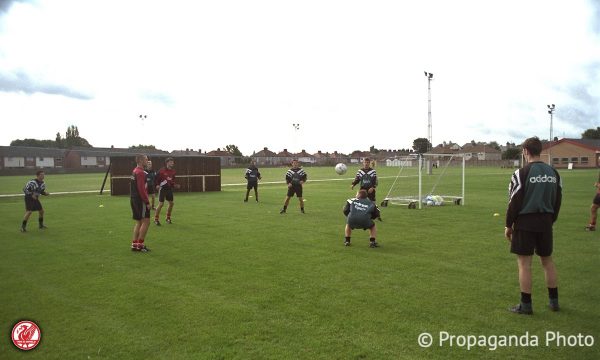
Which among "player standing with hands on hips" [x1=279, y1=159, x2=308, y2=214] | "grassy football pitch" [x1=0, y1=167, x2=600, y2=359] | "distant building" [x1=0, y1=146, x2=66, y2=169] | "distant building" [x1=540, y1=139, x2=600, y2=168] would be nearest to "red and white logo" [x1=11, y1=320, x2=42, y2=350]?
"grassy football pitch" [x1=0, y1=167, x2=600, y2=359]

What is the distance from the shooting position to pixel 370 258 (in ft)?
29.0

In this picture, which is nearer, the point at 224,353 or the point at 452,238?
the point at 224,353

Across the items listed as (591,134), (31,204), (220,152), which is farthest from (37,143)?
(591,134)

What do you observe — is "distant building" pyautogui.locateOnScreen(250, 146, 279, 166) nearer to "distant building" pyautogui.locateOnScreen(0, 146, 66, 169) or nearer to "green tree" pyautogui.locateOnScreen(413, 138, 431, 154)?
"green tree" pyautogui.locateOnScreen(413, 138, 431, 154)

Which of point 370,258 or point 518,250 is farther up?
point 518,250

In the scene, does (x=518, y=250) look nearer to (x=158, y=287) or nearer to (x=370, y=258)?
(x=370, y=258)

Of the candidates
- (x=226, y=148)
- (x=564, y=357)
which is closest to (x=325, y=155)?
(x=226, y=148)

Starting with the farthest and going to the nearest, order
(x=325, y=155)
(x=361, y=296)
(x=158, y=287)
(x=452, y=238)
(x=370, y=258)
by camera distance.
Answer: (x=325, y=155)
(x=452, y=238)
(x=370, y=258)
(x=158, y=287)
(x=361, y=296)

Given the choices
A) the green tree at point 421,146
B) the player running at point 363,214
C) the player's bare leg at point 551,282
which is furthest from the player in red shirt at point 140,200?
the green tree at point 421,146

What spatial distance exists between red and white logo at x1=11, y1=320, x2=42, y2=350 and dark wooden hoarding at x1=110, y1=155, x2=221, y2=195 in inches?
851

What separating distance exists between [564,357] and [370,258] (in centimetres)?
460

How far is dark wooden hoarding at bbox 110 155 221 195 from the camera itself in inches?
1036

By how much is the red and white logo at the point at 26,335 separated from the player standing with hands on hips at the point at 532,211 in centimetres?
577

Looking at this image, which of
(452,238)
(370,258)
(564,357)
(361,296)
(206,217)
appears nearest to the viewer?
(564,357)
